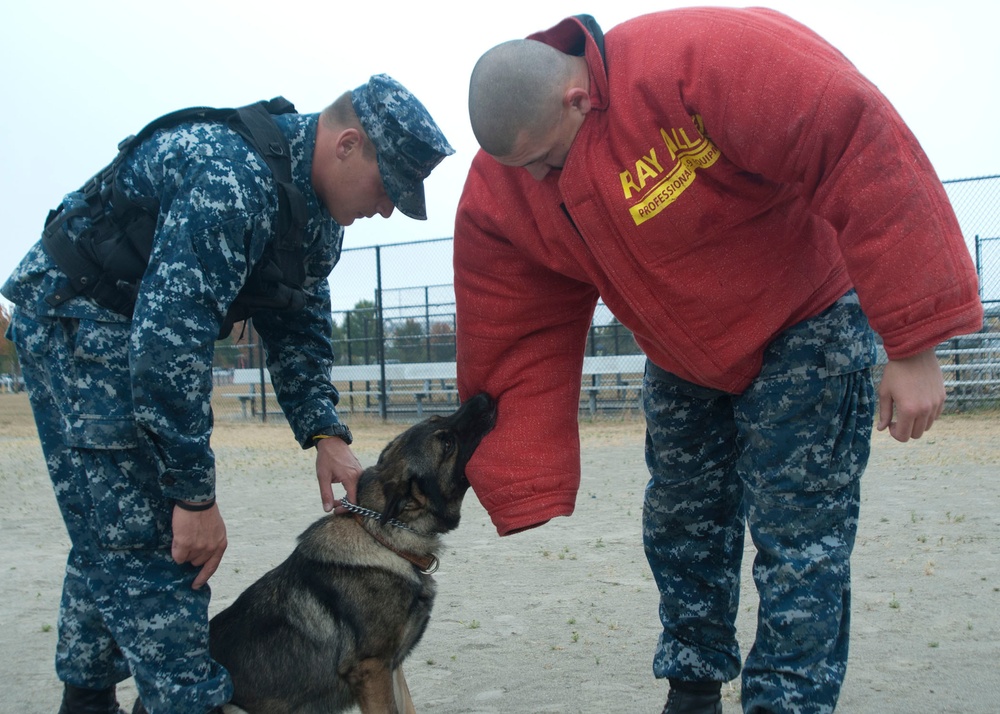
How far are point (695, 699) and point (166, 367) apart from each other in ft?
6.25

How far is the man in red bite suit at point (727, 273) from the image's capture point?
2066 millimetres

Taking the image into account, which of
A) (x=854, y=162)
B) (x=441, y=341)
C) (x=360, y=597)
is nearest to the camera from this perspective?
(x=854, y=162)

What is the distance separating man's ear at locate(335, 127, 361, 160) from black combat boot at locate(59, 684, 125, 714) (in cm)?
189

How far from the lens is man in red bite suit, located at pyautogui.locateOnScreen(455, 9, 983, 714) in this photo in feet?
6.78

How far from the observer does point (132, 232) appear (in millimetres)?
2539

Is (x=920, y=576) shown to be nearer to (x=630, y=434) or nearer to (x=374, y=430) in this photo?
(x=630, y=434)

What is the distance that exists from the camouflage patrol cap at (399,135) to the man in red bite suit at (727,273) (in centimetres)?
16

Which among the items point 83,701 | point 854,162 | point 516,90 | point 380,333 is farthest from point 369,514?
point 380,333

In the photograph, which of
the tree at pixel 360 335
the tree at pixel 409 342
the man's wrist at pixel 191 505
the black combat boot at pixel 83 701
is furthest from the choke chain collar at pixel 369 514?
the tree at pixel 409 342

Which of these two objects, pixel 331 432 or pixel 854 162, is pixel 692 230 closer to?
pixel 854 162

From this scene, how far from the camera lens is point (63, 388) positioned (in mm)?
2561

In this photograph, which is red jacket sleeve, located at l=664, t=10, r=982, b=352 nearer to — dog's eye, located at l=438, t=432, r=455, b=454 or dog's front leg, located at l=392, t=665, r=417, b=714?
dog's eye, located at l=438, t=432, r=455, b=454

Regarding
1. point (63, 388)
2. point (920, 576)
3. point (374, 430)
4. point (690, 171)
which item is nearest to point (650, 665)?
point (920, 576)

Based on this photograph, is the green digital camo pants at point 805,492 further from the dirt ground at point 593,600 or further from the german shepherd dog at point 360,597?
the german shepherd dog at point 360,597
